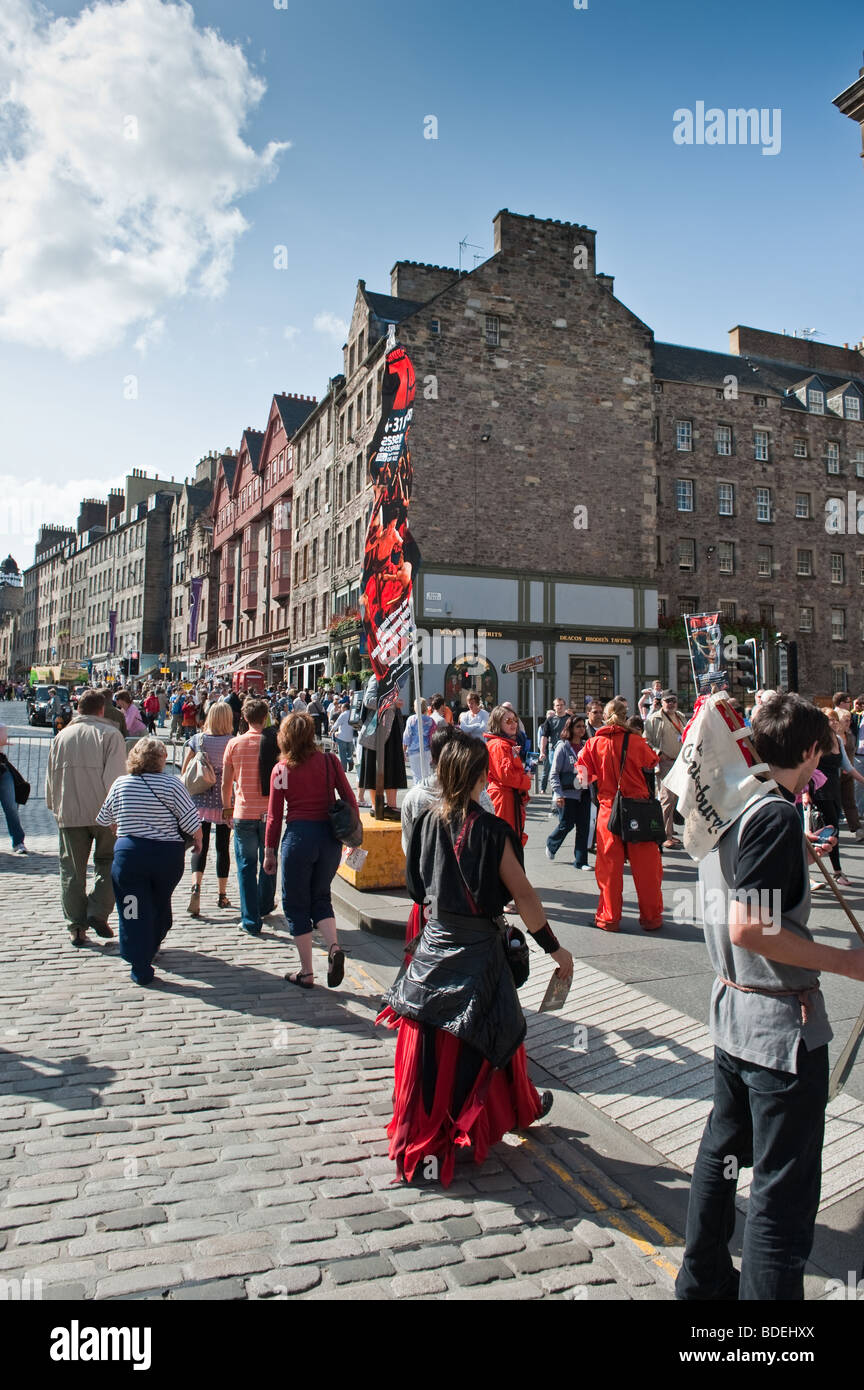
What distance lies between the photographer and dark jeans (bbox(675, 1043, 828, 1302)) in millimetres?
2357

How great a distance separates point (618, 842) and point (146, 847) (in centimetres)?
382

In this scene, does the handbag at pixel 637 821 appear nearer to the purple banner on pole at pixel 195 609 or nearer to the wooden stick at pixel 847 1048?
the wooden stick at pixel 847 1048

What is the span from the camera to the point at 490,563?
105ft

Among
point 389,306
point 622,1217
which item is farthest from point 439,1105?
point 389,306

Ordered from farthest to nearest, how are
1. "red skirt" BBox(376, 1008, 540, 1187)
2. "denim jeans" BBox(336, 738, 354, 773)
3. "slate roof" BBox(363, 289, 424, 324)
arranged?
"slate roof" BBox(363, 289, 424, 324), "denim jeans" BBox(336, 738, 354, 773), "red skirt" BBox(376, 1008, 540, 1187)

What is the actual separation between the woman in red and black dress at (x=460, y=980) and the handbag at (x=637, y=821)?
150 inches

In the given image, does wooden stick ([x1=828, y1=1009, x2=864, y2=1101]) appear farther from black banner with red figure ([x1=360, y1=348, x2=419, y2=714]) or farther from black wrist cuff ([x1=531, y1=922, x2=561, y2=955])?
black banner with red figure ([x1=360, y1=348, x2=419, y2=714])

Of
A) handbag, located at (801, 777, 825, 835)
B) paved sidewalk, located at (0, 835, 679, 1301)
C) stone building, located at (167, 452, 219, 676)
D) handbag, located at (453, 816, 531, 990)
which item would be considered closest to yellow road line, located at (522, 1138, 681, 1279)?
paved sidewalk, located at (0, 835, 679, 1301)

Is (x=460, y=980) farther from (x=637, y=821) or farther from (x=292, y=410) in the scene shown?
(x=292, y=410)

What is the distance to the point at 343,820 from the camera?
237 inches

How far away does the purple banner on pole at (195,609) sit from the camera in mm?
61897

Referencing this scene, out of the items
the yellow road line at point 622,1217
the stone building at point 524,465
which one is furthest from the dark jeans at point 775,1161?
the stone building at point 524,465

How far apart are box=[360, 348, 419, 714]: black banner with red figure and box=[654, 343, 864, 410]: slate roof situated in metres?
→ 31.9
